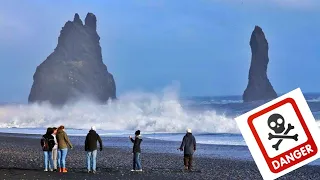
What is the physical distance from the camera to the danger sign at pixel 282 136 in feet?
7.18

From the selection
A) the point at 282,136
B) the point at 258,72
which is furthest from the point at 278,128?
the point at 258,72

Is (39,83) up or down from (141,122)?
up

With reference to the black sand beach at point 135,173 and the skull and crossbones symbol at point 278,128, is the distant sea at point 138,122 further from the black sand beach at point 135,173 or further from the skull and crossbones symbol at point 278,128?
the skull and crossbones symbol at point 278,128

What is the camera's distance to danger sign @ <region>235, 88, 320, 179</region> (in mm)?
2188

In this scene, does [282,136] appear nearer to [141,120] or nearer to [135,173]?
[135,173]

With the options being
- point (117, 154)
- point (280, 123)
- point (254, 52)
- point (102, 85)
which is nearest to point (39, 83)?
point (102, 85)

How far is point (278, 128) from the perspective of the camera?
2.23m

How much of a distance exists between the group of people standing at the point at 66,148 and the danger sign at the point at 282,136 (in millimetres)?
17552

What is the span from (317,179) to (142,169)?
6606mm

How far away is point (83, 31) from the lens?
161500 mm

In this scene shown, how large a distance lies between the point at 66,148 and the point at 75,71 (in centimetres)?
13738

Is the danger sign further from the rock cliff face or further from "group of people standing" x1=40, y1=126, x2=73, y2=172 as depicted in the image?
the rock cliff face

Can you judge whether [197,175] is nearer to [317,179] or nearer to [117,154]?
[317,179]

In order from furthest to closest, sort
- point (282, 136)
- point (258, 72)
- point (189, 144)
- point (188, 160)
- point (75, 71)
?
1. point (258, 72)
2. point (75, 71)
3. point (188, 160)
4. point (189, 144)
5. point (282, 136)
